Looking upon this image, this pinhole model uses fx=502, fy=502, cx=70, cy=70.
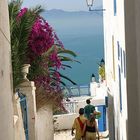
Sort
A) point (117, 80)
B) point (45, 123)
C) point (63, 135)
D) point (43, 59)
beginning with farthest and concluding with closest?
point (63, 135), point (45, 123), point (43, 59), point (117, 80)

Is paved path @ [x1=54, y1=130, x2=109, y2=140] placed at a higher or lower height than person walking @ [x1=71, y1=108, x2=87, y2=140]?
lower

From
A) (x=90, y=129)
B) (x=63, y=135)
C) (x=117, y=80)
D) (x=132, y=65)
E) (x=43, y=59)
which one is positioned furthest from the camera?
(x=63, y=135)

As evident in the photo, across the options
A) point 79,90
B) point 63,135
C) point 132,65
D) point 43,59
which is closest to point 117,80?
point 43,59

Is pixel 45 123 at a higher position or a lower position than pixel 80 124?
lower

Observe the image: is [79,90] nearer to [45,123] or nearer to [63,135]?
[63,135]

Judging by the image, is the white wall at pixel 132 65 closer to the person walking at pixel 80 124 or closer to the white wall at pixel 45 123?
the person walking at pixel 80 124

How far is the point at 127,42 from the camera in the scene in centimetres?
1070

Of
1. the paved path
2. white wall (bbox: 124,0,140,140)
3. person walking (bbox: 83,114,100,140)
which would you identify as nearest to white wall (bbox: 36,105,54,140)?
person walking (bbox: 83,114,100,140)

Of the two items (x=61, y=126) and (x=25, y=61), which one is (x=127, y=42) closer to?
(x=25, y=61)

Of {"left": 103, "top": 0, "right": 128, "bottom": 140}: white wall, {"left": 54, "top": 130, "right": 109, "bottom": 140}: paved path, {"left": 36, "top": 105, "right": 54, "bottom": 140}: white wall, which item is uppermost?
{"left": 103, "top": 0, "right": 128, "bottom": 140}: white wall

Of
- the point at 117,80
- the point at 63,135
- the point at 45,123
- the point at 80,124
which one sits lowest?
the point at 63,135

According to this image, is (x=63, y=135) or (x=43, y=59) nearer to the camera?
(x=43, y=59)

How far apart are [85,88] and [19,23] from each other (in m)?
15.4

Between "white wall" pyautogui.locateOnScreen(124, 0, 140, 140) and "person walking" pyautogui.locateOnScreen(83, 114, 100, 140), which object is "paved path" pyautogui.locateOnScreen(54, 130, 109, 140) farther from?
"white wall" pyautogui.locateOnScreen(124, 0, 140, 140)
